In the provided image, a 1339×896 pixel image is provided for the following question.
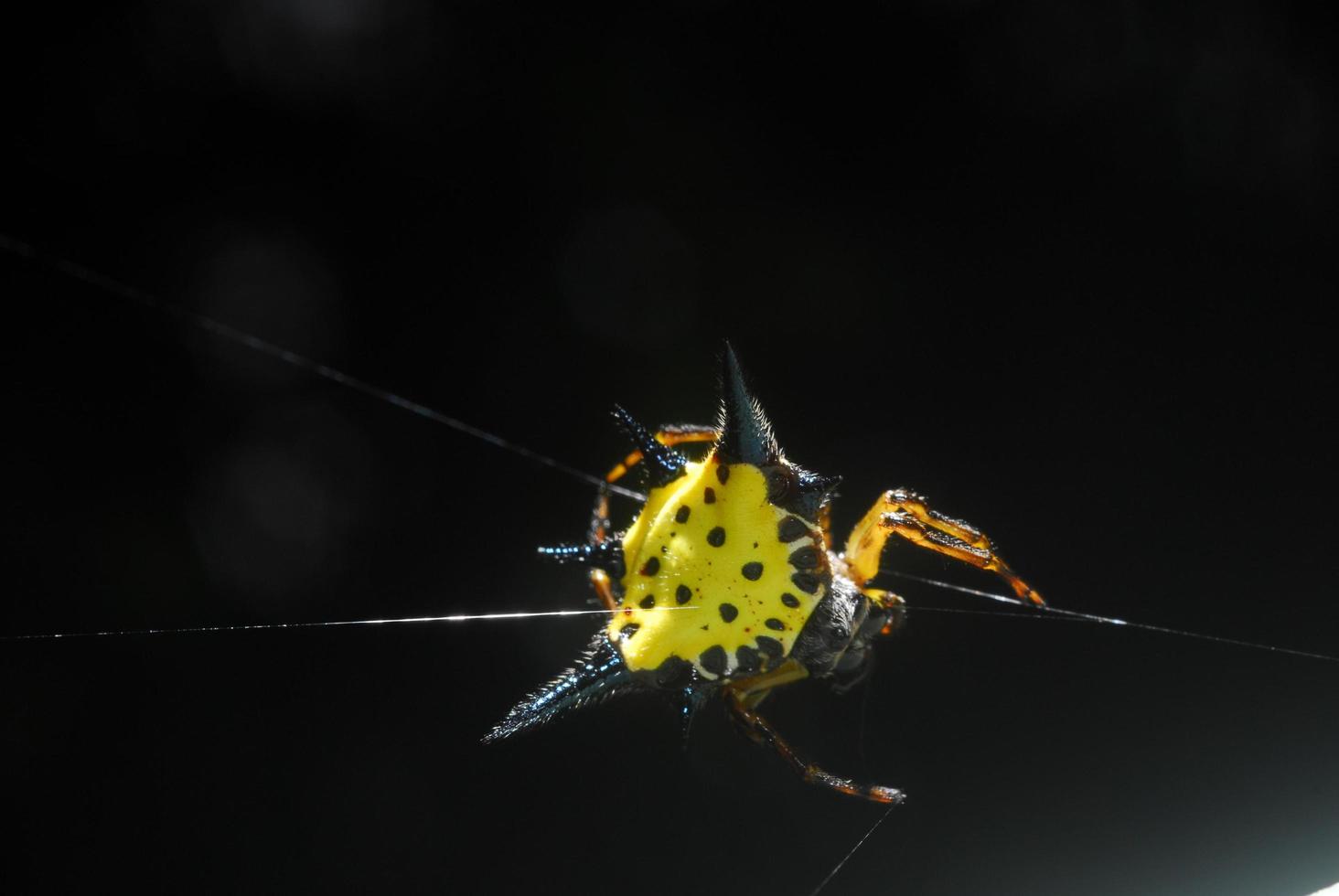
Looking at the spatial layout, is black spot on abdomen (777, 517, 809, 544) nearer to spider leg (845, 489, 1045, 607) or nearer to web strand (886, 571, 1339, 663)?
spider leg (845, 489, 1045, 607)

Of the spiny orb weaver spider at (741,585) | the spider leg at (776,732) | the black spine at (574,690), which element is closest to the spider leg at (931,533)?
the spiny orb weaver spider at (741,585)

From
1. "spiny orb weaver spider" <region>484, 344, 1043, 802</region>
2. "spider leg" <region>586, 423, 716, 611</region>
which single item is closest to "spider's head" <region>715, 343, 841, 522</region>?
"spiny orb weaver spider" <region>484, 344, 1043, 802</region>

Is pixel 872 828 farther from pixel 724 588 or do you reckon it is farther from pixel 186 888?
pixel 186 888

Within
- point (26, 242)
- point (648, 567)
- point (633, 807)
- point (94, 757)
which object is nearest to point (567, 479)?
point (648, 567)

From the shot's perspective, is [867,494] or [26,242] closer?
[867,494]

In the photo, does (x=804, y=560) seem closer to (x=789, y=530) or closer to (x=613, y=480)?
(x=789, y=530)

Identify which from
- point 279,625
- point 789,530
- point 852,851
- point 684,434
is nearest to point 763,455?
point 789,530

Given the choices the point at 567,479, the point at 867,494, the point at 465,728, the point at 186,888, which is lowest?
the point at 186,888
